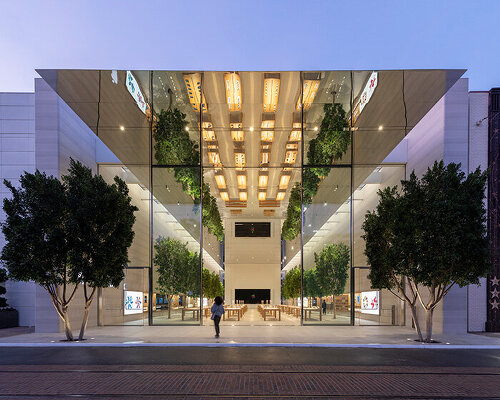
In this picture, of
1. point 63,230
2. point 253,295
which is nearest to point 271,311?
point 63,230

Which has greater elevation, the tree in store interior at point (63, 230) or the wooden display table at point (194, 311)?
the tree in store interior at point (63, 230)

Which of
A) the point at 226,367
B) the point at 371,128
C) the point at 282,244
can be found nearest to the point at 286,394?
the point at 226,367

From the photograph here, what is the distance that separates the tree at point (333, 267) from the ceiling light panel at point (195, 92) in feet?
29.3

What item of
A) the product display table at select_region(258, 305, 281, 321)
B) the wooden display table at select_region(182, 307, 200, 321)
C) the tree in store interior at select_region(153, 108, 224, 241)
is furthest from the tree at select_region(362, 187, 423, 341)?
the product display table at select_region(258, 305, 281, 321)

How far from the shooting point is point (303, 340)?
14891mm

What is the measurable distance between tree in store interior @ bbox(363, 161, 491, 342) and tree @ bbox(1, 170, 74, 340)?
1112cm

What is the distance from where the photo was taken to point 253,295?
5319cm

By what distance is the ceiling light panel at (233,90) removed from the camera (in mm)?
18006

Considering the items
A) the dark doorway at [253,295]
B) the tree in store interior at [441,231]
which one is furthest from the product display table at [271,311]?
the dark doorway at [253,295]

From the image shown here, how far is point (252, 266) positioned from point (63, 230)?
123 feet

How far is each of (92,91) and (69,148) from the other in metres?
2.70

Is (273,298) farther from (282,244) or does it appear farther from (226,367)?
(226,367)

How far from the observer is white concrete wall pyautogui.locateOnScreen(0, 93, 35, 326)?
21547 mm

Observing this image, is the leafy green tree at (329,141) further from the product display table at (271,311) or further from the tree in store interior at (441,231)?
the product display table at (271,311)
